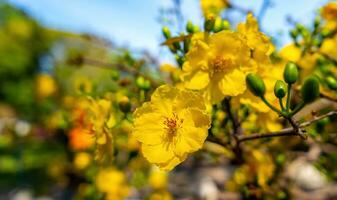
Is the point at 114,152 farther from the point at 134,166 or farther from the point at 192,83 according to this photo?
the point at 134,166

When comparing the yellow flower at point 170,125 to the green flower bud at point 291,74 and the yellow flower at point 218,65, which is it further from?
the green flower bud at point 291,74

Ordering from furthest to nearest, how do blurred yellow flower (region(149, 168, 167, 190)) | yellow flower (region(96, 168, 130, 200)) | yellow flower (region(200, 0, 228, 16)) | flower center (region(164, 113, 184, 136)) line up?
blurred yellow flower (region(149, 168, 167, 190)) < yellow flower (region(96, 168, 130, 200)) < yellow flower (region(200, 0, 228, 16)) < flower center (region(164, 113, 184, 136))

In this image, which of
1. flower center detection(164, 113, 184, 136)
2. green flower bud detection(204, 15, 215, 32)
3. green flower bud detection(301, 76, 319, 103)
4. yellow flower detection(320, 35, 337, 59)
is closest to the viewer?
green flower bud detection(301, 76, 319, 103)

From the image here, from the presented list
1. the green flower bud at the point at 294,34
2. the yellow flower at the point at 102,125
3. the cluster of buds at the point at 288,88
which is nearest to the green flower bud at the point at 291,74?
the cluster of buds at the point at 288,88

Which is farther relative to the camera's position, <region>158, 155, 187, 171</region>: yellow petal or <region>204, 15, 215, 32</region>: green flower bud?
<region>204, 15, 215, 32</region>: green flower bud

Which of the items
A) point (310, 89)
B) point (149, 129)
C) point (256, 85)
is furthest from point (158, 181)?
point (310, 89)

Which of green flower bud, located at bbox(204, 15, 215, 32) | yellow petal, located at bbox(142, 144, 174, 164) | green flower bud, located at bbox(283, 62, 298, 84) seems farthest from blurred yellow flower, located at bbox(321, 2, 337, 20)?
yellow petal, located at bbox(142, 144, 174, 164)

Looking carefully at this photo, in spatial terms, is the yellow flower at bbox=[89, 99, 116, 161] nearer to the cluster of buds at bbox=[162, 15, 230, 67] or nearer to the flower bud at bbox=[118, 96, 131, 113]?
the flower bud at bbox=[118, 96, 131, 113]
